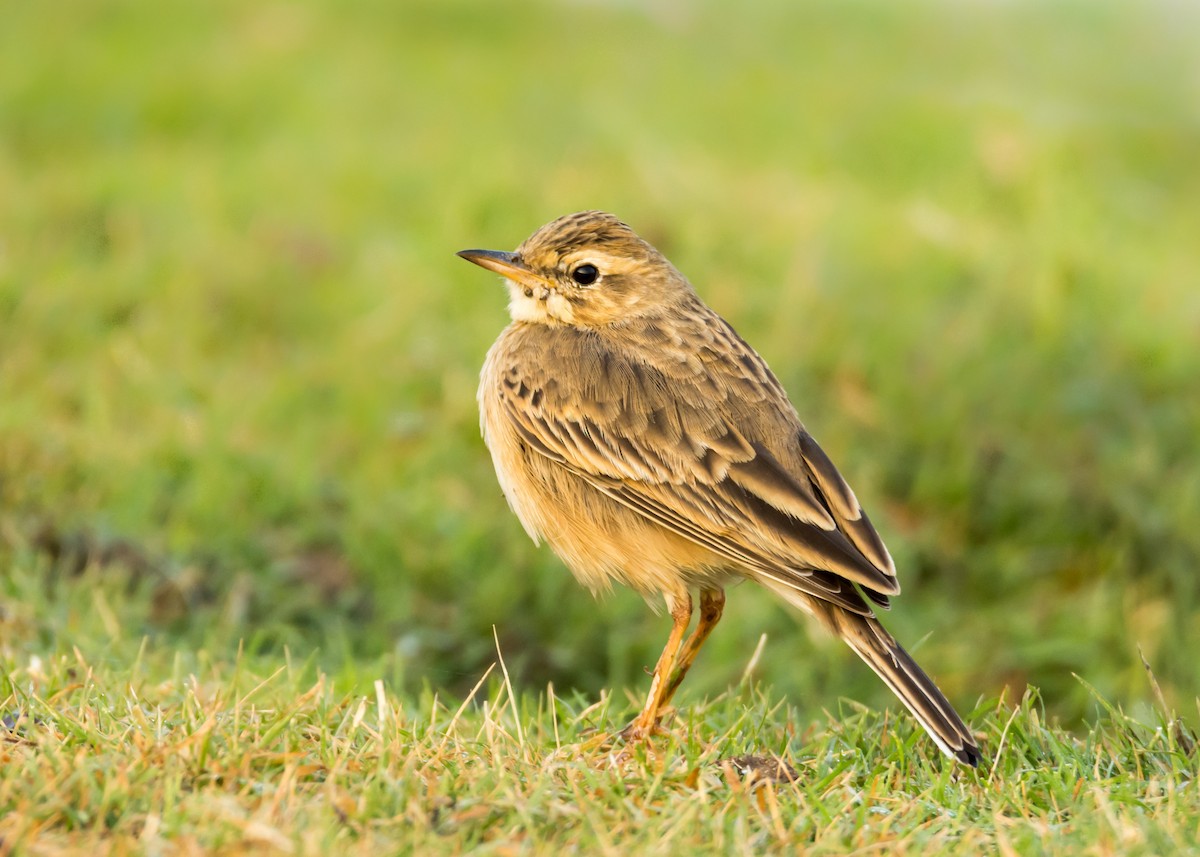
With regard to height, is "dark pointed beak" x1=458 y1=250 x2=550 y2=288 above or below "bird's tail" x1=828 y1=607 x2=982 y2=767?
above

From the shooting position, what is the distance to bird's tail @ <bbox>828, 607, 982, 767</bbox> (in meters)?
4.19

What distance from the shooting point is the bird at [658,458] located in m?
4.76

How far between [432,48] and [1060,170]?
273 inches

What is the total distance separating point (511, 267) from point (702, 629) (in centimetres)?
160

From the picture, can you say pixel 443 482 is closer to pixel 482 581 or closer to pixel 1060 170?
pixel 482 581

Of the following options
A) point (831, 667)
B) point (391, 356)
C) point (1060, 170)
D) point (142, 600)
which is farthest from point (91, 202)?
point (1060, 170)

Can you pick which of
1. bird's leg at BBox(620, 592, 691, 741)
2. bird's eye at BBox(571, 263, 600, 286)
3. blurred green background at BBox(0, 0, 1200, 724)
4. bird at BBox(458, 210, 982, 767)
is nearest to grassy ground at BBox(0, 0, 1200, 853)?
blurred green background at BBox(0, 0, 1200, 724)

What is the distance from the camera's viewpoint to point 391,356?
27.7 ft

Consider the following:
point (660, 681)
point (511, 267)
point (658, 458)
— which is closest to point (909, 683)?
point (660, 681)

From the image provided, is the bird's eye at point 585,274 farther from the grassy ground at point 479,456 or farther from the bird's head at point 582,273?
the grassy ground at point 479,456

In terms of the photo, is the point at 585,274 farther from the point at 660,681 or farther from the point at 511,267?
the point at 660,681

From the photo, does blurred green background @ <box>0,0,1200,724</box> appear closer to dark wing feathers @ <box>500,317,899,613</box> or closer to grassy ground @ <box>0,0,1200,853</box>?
grassy ground @ <box>0,0,1200,853</box>

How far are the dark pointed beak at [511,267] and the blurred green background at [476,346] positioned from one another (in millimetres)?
1569

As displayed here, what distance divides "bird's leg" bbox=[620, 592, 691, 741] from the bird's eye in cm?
136
